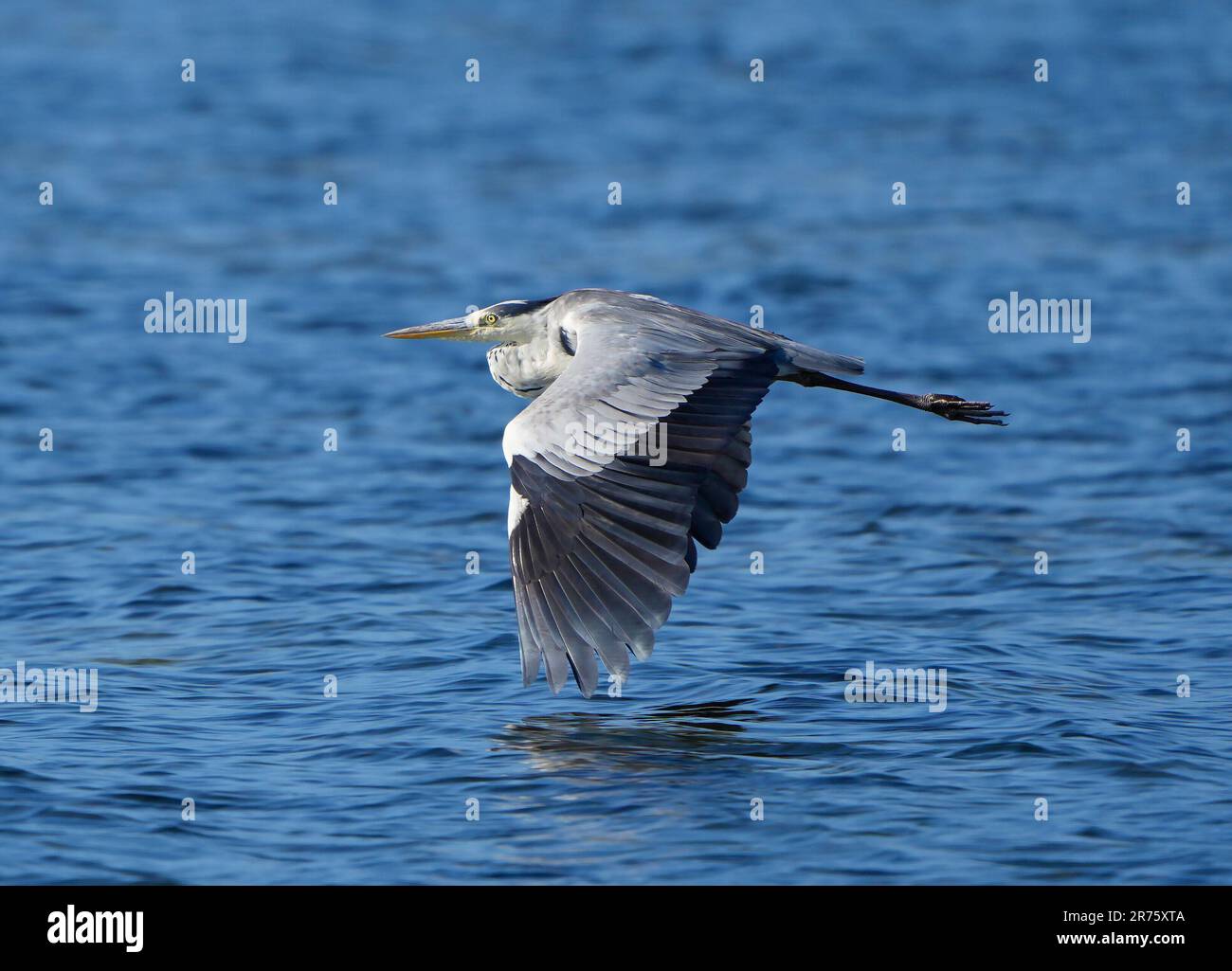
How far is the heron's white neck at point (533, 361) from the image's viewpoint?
9.98 metres

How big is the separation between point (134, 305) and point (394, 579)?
7.68 m

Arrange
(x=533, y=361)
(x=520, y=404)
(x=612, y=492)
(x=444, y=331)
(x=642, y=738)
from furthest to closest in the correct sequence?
(x=520, y=404) → (x=444, y=331) → (x=533, y=361) → (x=642, y=738) → (x=612, y=492)

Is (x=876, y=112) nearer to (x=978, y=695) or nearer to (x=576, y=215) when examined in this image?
(x=576, y=215)

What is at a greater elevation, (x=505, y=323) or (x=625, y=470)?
(x=505, y=323)

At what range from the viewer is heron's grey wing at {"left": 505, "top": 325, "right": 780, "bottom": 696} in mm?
7730

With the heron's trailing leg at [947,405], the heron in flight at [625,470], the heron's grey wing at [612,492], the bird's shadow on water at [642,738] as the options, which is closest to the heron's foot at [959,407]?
the heron's trailing leg at [947,405]

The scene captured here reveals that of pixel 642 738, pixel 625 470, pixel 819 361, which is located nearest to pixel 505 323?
pixel 819 361

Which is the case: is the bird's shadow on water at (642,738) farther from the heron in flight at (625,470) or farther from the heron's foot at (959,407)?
the heron's foot at (959,407)

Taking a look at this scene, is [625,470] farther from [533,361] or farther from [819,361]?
[533,361]

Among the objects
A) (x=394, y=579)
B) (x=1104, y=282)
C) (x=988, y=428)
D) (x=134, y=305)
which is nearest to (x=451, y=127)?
(x=134, y=305)

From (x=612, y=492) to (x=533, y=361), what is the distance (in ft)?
7.21

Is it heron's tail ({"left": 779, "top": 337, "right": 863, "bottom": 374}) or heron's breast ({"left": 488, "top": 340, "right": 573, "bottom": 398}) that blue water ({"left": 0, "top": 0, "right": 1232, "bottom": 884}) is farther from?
heron's tail ({"left": 779, "top": 337, "right": 863, "bottom": 374})

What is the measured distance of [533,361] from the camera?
400 inches

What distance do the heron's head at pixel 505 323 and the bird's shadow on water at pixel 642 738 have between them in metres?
2.51
